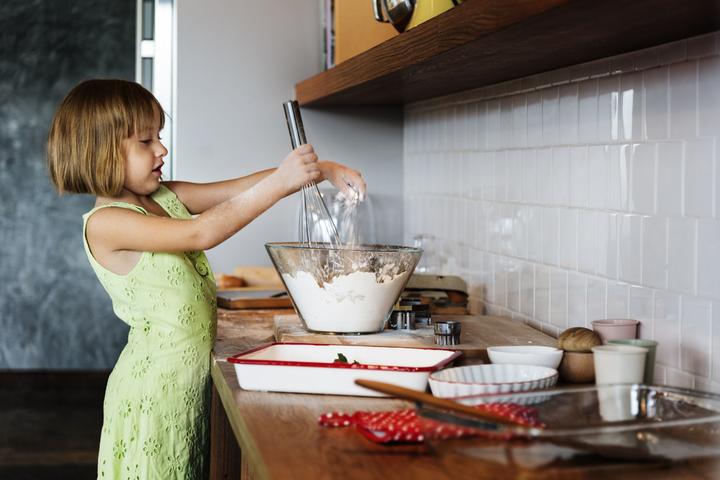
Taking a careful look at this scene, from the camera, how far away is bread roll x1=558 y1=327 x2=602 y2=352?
1.31 m

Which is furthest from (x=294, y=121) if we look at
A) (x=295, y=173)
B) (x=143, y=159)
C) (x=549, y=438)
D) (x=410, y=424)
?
(x=549, y=438)

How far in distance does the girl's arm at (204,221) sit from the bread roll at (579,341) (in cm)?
51

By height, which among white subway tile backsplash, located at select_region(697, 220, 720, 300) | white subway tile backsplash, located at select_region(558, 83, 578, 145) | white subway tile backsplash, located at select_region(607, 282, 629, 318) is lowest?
white subway tile backsplash, located at select_region(607, 282, 629, 318)

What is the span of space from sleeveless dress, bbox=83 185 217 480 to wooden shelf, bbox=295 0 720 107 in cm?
56

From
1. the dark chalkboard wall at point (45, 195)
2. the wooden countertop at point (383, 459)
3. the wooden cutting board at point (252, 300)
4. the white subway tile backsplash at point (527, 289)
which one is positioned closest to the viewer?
the wooden countertop at point (383, 459)

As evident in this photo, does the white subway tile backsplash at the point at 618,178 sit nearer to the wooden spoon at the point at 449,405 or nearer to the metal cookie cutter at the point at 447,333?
the metal cookie cutter at the point at 447,333

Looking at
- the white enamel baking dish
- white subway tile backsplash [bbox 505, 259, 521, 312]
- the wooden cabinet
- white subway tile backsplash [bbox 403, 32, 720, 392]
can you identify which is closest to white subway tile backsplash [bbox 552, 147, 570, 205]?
white subway tile backsplash [bbox 403, 32, 720, 392]

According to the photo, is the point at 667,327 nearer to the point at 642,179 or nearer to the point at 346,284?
the point at 642,179

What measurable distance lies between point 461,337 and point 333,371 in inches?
17.8

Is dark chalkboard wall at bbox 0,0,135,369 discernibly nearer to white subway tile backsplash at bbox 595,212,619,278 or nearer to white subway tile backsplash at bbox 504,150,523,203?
white subway tile backsplash at bbox 504,150,523,203

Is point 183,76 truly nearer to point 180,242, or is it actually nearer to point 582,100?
point 180,242

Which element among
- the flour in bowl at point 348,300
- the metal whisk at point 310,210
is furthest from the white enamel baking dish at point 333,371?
the metal whisk at point 310,210

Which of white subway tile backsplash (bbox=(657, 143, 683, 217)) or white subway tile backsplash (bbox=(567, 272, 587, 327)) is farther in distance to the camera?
white subway tile backsplash (bbox=(567, 272, 587, 327))

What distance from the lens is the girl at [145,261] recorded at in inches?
63.7
